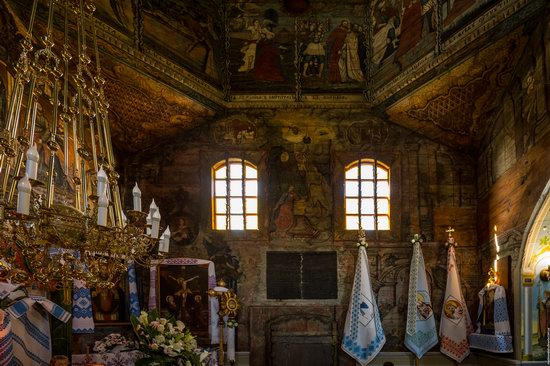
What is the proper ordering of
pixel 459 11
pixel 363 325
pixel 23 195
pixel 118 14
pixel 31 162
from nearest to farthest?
pixel 23 195
pixel 31 162
pixel 118 14
pixel 459 11
pixel 363 325

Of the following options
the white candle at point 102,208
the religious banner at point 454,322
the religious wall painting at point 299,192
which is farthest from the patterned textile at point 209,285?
the white candle at point 102,208

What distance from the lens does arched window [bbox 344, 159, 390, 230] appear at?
49.8 feet

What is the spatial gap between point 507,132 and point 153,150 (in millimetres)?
7471

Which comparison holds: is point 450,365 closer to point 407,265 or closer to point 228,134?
point 407,265

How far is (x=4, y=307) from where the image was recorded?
8.23 meters

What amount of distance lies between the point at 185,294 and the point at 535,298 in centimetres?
698

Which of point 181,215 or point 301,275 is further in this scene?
point 181,215

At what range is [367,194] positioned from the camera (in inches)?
602

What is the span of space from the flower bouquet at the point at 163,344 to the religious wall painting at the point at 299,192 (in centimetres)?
749

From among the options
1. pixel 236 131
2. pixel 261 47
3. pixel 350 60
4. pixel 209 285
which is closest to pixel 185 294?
pixel 209 285

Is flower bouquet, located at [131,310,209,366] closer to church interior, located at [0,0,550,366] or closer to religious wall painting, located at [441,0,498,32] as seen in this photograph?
church interior, located at [0,0,550,366]

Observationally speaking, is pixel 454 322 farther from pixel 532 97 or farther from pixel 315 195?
pixel 532 97

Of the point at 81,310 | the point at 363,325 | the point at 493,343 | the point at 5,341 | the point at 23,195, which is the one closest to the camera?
the point at 23,195

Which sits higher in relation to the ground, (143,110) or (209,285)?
(143,110)
